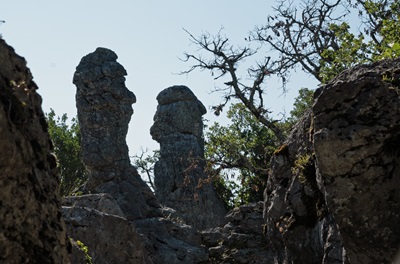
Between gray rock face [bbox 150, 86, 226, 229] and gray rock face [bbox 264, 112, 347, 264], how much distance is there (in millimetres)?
30375

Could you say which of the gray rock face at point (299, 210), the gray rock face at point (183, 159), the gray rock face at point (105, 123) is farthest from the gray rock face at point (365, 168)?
the gray rock face at point (183, 159)

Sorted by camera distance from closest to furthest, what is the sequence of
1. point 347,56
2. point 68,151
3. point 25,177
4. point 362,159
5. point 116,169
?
point 25,177, point 362,159, point 347,56, point 116,169, point 68,151

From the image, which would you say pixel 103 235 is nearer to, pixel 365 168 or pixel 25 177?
pixel 365 168

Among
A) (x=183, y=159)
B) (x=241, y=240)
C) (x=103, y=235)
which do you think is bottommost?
(x=103, y=235)

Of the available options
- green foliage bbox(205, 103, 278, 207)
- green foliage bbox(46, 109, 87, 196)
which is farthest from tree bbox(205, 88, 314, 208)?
green foliage bbox(46, 109, 87, 196)

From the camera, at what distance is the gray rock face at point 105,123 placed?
1487 inches

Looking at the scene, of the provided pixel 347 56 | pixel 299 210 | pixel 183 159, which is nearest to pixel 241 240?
pixel 347 56

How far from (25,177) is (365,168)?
6492 mm

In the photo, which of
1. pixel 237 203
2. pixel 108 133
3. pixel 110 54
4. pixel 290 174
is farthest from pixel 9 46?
pixel 237 203

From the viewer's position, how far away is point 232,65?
35.7 m

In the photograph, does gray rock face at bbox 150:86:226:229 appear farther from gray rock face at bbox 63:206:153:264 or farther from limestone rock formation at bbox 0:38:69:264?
limestone rock formation at bbox 0:38:69:264

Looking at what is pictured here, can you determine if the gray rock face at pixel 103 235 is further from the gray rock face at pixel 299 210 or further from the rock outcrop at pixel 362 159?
the rock outcrop at pixel 362 159

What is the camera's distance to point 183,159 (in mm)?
48312

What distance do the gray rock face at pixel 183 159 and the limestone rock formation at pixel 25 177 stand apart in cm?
3847
